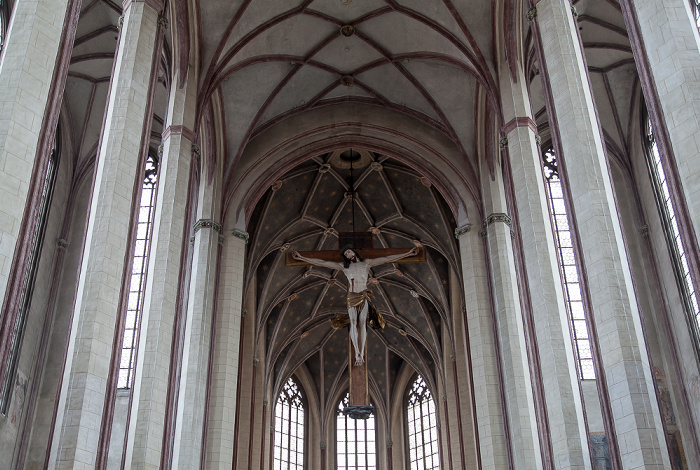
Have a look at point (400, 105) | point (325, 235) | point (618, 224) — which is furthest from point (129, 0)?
point (325, 235)

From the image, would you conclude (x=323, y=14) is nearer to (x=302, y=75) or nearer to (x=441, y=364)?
(x=302, y=75)

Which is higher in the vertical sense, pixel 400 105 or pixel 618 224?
pixel 400 105

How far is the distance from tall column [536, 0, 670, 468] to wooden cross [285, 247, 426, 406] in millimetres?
6829

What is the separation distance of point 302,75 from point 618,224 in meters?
11.5

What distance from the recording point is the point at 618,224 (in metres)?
10.2

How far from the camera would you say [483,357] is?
17.0 metres

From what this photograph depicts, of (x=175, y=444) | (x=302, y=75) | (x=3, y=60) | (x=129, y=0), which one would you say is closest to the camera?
(x=3, y=60)

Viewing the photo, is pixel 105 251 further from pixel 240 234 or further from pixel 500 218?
pixel 500 218

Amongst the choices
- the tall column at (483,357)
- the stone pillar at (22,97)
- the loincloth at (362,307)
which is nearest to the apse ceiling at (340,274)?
the tall column at (483,357)

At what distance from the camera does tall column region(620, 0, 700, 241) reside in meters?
8.19

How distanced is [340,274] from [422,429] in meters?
7.29

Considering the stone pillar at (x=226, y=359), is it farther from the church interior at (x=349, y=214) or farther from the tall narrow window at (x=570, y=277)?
the tall narrow window at (x=570, y=277)

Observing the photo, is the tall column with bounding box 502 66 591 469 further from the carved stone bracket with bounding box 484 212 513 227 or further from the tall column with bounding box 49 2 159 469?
the tall column with bounding box 49 2 159 469

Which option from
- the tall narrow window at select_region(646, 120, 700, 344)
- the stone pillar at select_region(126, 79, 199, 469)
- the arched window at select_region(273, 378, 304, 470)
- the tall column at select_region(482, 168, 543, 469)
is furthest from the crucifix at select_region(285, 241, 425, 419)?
the arched window at select_region(273, 378, 304, 470)
